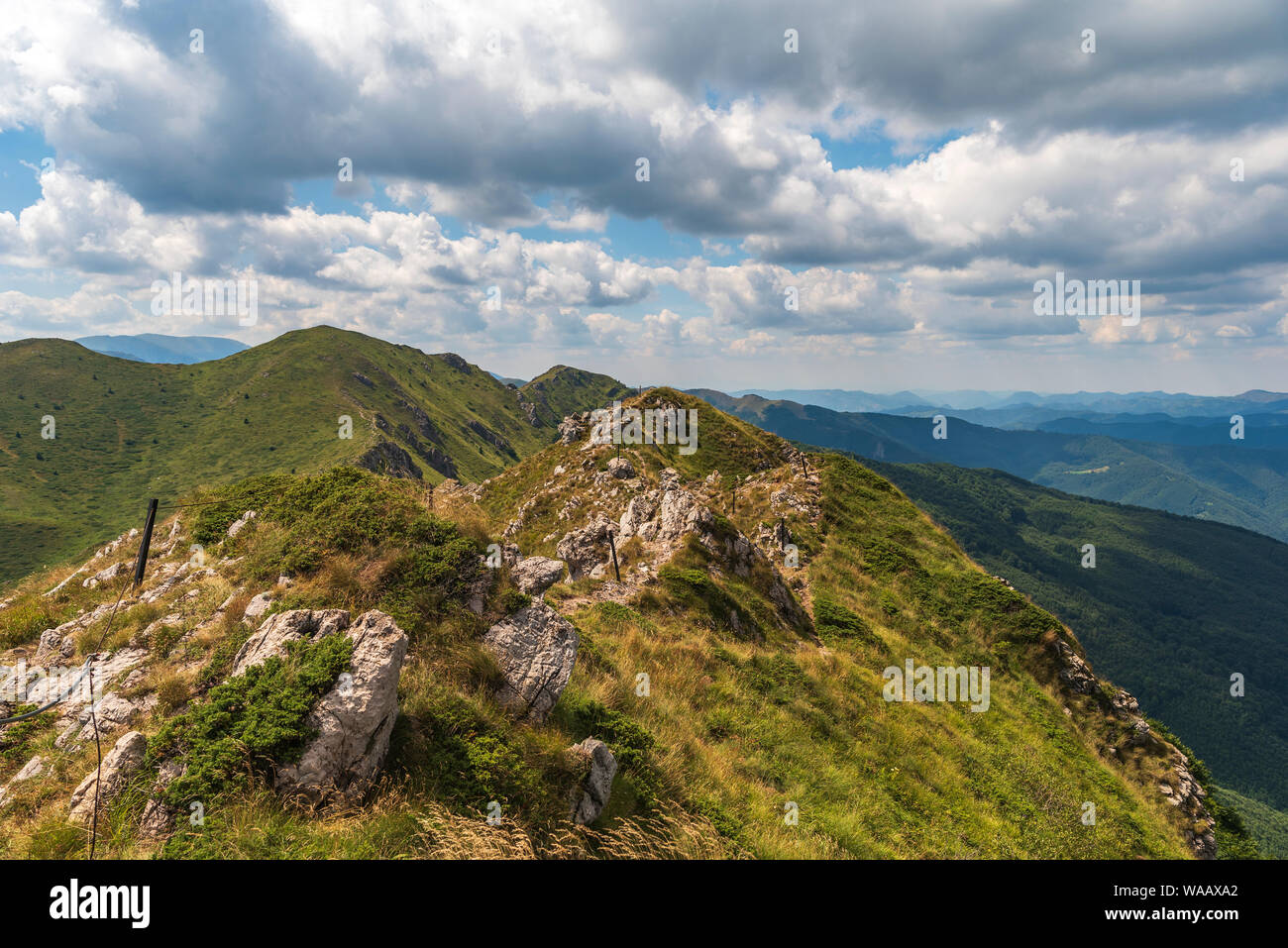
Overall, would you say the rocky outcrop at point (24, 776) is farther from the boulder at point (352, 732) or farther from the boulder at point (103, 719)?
the boulder at point (352, 732)

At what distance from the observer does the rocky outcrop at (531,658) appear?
924 cm

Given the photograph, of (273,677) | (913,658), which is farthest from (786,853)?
(913,658)

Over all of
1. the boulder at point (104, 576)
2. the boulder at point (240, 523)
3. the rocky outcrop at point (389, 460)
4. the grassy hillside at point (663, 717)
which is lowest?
the grassy hillside at point (663, 717)

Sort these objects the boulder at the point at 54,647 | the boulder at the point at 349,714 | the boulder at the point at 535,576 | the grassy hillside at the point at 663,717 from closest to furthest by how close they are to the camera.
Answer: the boulder at the point at 349,714
the grassy hillside at the point at 663,717
the boulder at the point at 54,647
the boulder at the point at 535,576

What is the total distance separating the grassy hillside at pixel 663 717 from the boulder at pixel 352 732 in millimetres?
265

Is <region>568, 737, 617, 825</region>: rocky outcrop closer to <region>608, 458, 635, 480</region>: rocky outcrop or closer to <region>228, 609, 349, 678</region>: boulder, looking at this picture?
<region>228, 609, 349, 678</region>: boulder

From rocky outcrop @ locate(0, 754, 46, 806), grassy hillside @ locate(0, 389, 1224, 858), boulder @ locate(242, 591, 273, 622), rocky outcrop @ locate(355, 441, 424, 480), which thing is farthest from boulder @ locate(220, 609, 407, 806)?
rocky outcrop @ locate(355, 441, 424, 480)

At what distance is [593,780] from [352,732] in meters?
3.53

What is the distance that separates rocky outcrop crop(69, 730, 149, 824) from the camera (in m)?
6.11

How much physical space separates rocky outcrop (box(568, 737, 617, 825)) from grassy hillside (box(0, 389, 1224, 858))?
0.24 meters

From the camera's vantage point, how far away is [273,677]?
6.87m

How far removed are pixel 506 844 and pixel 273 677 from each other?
3.77 m

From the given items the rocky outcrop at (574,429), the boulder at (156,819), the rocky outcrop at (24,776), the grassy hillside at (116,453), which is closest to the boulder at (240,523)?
the rocky outcrop at (24,776)
